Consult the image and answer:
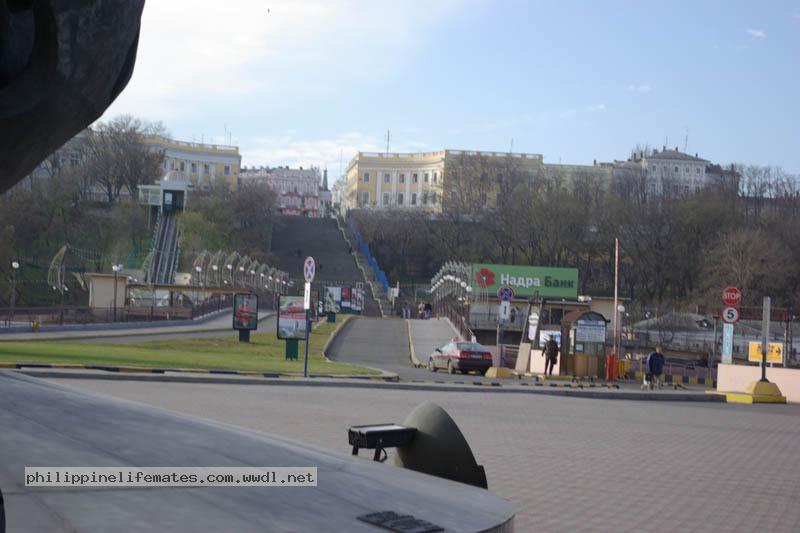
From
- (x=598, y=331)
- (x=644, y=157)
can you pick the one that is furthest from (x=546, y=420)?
(x=644, y=157)

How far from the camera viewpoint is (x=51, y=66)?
2.85 m

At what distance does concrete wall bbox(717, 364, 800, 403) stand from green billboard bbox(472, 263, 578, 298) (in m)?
43.2

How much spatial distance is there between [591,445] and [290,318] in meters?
19.6

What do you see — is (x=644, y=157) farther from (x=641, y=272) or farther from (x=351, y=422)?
(x=351, y=422)

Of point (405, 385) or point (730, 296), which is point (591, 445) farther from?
point (730, 296)

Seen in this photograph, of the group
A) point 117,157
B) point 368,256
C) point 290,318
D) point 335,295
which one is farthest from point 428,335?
point 117,157

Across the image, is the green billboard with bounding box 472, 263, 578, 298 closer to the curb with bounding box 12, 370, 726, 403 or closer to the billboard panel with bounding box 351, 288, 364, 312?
the billboard panel with bounding box 351, 288, 364, 312

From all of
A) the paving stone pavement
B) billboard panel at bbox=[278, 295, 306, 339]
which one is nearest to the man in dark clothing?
billboard panel at bbox=[278, 295, 306, 339]

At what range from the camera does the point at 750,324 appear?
219ft

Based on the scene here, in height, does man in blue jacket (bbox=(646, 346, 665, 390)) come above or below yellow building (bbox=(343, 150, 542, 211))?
below

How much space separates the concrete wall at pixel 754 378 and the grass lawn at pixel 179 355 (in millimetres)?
11569

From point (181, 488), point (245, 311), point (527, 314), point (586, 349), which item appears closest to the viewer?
point (181, 488)

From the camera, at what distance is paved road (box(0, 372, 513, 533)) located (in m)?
4.30

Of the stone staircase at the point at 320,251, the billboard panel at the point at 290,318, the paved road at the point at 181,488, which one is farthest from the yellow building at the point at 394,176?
the paved road at the point at 181,488
